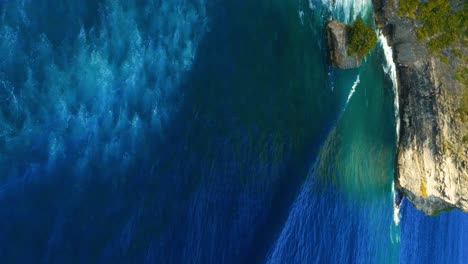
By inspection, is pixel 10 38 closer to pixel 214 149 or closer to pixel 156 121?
pixel 156 121

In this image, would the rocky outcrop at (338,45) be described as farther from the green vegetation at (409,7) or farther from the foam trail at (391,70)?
the foam trail at (391,70)

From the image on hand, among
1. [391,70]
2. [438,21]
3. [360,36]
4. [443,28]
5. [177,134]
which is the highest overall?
[360,36]

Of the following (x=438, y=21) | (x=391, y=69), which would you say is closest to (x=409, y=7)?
(x=438, y=21)

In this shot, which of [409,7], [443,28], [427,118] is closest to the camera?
[443,28]

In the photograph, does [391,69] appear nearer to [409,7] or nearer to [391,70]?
[391,70]

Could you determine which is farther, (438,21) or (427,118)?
(427,118)

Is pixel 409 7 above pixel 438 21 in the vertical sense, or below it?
above
